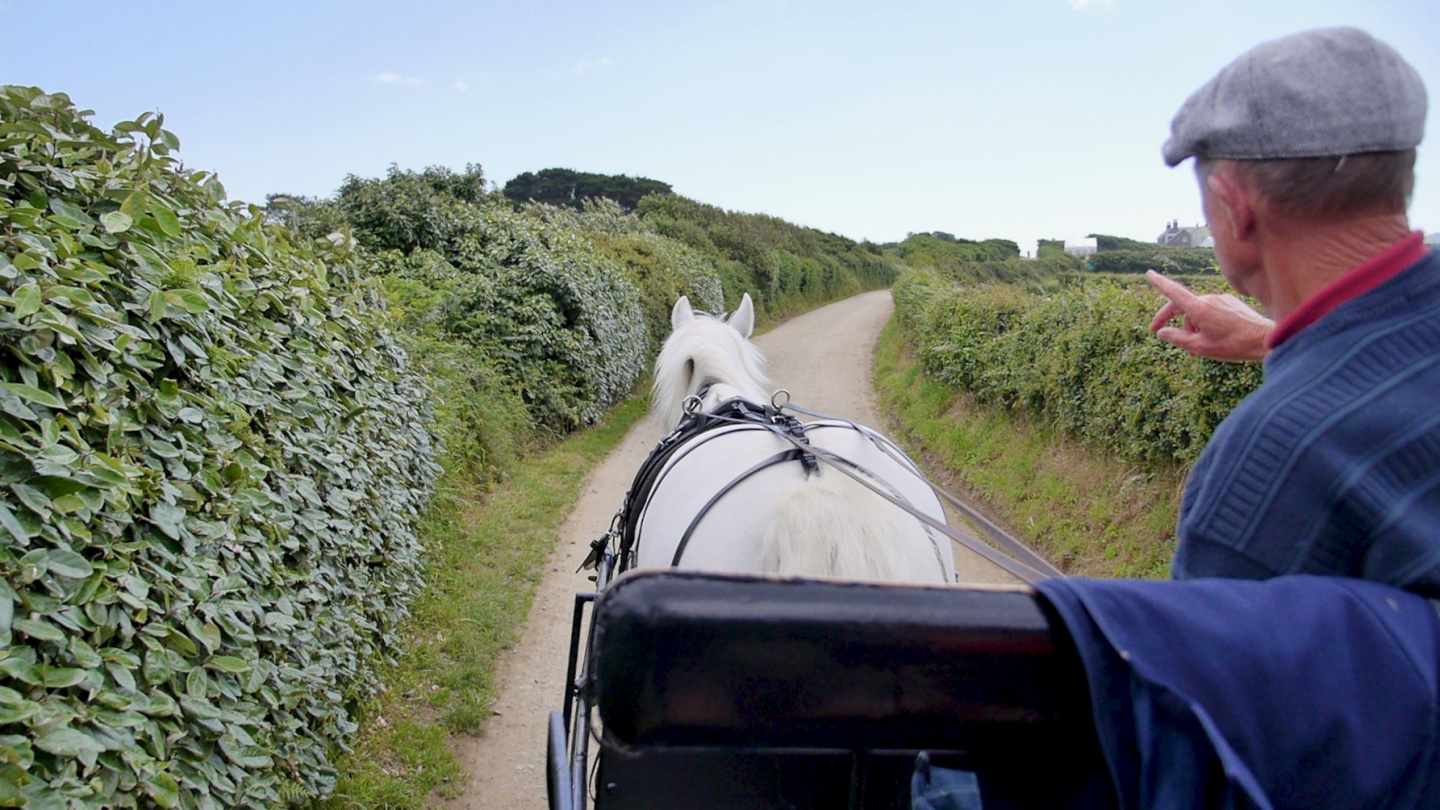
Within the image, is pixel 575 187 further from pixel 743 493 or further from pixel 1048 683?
pixel 1048 683

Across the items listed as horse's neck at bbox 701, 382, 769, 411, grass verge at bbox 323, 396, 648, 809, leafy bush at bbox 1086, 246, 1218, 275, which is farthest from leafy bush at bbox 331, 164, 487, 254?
→ leafy bush at bbox 1086, 246, 1218, 275

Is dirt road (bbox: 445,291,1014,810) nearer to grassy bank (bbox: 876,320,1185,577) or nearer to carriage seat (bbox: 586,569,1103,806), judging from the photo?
grassy bank (bbox: 876,320,1185,577)

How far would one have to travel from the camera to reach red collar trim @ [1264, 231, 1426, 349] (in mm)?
987

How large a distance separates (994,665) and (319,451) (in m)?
3.50

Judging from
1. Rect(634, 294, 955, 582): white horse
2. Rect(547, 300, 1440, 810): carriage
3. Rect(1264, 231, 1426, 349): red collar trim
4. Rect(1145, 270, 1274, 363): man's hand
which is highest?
Rect(1264, 231, 1426, 349): red collar trim

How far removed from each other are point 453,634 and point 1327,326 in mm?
5330

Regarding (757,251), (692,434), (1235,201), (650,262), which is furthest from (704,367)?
(757,251)

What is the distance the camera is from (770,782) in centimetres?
124

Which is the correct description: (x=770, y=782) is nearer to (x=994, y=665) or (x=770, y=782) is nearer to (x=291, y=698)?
(x=994, y=665)

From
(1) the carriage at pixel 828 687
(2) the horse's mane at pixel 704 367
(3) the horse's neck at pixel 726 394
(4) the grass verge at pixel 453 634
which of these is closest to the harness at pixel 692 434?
(3) the horse's neck at pixel 726 394

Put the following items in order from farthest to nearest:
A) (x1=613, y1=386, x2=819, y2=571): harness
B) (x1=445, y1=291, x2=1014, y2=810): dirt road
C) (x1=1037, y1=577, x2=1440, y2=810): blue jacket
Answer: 1. (x1=445, y1=291, x2=1014, y2=810): dirt road
2. (x1=613, y1=386, x2=819, y2=571): harness
3. (x1=1037, y1=577, x2=1440, y2=810): blue jacket

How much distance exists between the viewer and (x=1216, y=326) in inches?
68.9

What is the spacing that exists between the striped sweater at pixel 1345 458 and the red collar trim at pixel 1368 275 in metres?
0.01

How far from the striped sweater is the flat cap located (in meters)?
0.17
